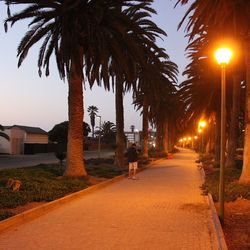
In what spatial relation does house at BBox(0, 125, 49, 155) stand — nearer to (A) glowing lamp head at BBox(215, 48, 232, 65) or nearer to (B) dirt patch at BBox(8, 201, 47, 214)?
(B) dirt patch at BBox(8, 201, 47, 214)

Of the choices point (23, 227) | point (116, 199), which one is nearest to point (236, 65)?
point (116, 199)

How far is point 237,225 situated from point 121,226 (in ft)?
8.68

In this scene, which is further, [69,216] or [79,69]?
[79,69]

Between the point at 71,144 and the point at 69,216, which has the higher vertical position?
the point at 71,144

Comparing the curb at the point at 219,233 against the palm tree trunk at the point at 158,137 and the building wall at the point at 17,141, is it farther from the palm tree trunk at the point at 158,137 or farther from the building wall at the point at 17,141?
the building wall at the point at 17,141

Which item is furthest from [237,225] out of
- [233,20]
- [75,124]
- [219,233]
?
[75,124]

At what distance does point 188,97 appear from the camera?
41.8 m

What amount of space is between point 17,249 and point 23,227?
202 centimetres

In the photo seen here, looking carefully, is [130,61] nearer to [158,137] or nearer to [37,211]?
[37,211]

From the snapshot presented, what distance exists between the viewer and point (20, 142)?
7069cm

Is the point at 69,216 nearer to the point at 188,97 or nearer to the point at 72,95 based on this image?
the point at 72,95

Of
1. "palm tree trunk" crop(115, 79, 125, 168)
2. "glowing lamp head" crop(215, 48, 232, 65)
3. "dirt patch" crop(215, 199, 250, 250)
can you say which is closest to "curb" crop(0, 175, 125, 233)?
"dirt patch" crop(215, 199, 250, 250)

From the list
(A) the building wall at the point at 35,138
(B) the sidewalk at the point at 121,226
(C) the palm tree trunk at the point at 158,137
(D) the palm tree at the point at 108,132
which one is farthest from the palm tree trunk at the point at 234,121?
(D) the palm tree at the point at 108,132

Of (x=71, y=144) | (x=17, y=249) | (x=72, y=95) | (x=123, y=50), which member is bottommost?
(x=17, y=249)
